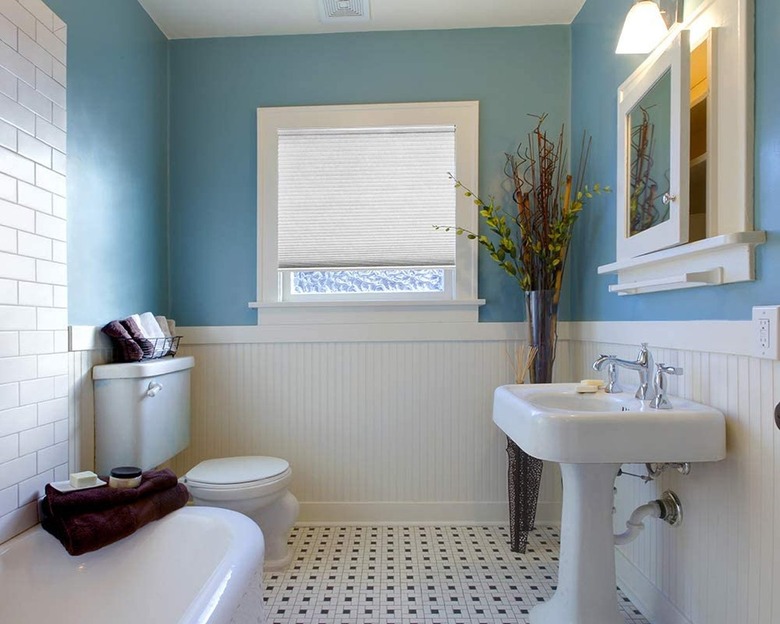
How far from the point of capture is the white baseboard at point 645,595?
1.61m

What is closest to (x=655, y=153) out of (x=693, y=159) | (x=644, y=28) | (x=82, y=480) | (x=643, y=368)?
(x=693, y=159)

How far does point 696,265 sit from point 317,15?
200 centimetres

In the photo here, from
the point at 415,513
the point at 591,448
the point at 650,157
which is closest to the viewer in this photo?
the point at 591,448

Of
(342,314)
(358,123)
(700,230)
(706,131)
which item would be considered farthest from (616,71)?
(342,314)

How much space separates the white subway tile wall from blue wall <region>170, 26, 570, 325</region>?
847 millimetres

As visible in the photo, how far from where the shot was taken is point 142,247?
2279mm

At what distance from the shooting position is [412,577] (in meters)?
2.01

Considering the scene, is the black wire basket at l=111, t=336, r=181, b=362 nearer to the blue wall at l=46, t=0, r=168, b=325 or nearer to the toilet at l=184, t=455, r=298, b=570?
the blue wall at l=46, t=0, r=168, b=325

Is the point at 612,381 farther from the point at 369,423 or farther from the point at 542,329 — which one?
the point at 369,423

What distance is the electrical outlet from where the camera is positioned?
3.68 feet

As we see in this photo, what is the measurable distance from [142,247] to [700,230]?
2.19 meters

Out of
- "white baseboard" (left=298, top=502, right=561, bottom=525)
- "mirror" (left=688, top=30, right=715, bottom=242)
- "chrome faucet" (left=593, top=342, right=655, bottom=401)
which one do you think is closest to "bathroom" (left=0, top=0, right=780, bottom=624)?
"white baseboard" (left=298, top=502, right=561, bottom=525)

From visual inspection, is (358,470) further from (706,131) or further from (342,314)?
(706,131)

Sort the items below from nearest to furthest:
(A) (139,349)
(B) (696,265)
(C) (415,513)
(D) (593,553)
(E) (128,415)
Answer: (B) (696,265) → (D) (593,553) → (E) (128,415) → (A) (139,349) → (C) (415,513)
